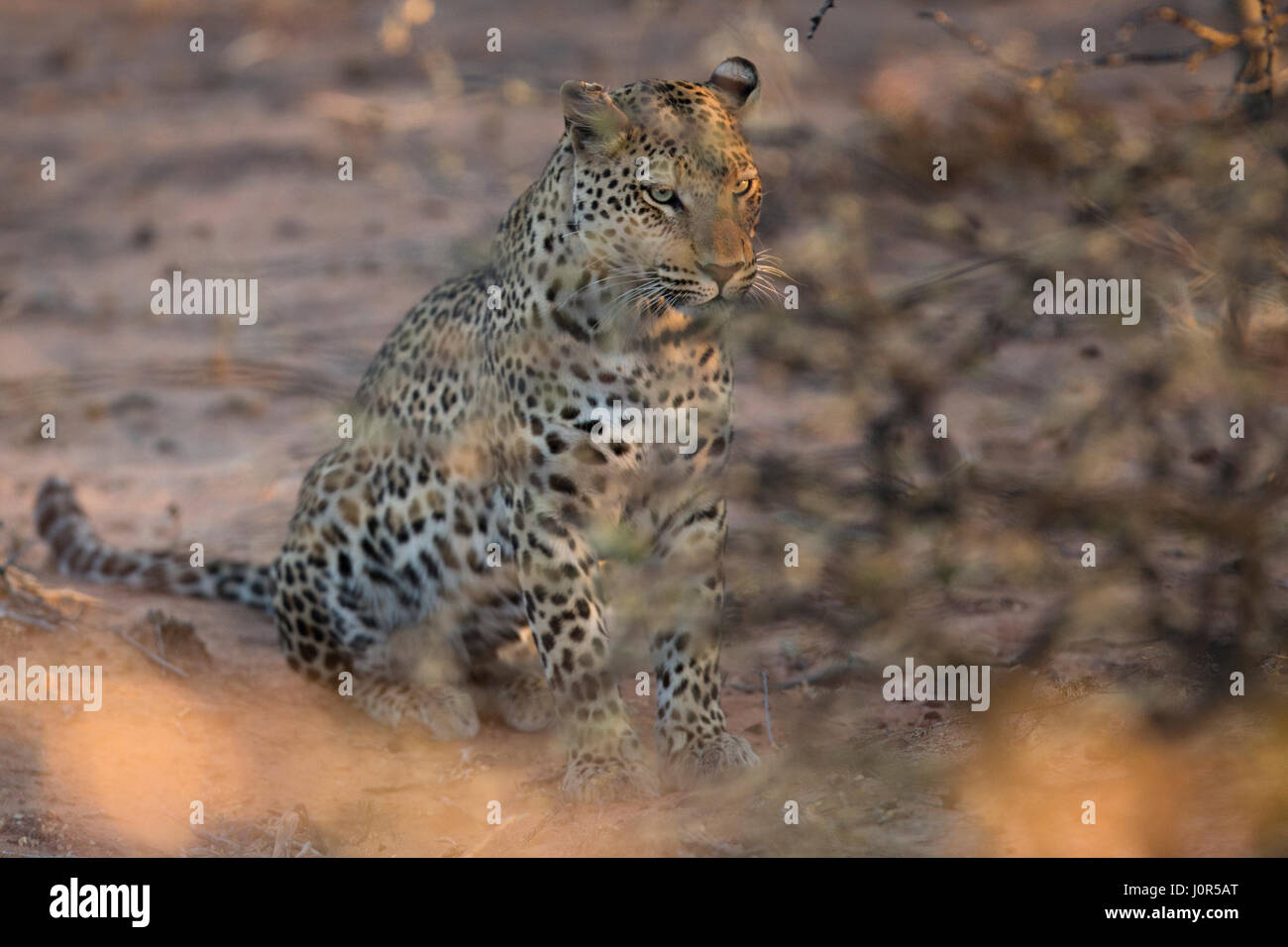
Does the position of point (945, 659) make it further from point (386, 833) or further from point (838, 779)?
point (386, 833)

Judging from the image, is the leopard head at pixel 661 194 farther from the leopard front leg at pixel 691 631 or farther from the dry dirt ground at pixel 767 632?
the leopard front leg at pixel 691 631

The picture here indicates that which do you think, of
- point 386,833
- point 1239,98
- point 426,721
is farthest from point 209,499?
point 1239,98

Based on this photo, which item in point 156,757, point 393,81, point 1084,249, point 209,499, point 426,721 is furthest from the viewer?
point 393,81

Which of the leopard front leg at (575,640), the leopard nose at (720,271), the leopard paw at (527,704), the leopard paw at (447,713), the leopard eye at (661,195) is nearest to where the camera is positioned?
the leopard nose at (720,271)

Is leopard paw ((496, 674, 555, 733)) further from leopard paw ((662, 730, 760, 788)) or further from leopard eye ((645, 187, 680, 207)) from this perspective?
leopard eye ((645, 187, 680, 207))

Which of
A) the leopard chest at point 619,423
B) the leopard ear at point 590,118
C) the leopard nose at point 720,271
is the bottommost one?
the leopard chest at point 619,423

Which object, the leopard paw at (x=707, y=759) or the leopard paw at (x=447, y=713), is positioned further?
the leopard paw at (x=447, y=713)

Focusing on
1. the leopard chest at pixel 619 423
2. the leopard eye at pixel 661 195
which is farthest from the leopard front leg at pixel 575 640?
the leopard eye at pixel 661 195

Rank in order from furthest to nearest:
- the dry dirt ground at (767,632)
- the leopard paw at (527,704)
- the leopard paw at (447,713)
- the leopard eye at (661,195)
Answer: the leopard paw at (527,704) < the leopard paw at (447,713) < the leopard eye at (661,195) < the dry dirt ground at (767,632)
